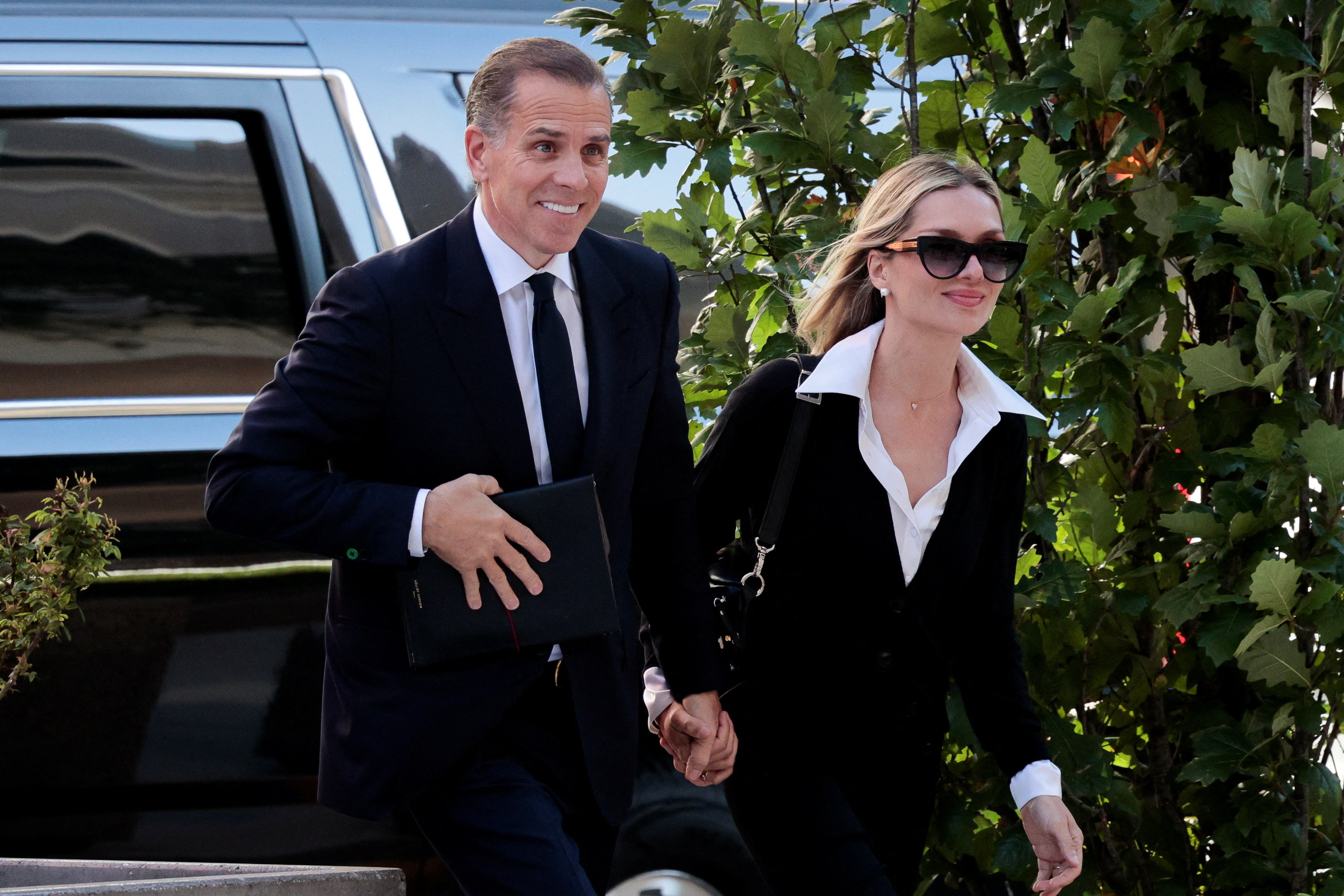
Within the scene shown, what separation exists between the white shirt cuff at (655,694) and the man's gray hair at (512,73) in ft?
2.97

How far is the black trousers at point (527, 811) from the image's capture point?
1879 mm

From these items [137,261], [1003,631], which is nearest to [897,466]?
[1003,631]

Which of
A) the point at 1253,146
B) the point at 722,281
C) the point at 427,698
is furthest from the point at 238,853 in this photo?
the point at 1253,146

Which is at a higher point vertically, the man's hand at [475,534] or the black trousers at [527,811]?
the man's hand at [475,534]

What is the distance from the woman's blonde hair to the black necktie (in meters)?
0.66

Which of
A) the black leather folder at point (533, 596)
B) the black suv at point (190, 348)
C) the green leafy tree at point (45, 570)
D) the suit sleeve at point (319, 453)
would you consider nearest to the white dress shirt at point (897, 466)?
the black leather folder at point (533, 596)

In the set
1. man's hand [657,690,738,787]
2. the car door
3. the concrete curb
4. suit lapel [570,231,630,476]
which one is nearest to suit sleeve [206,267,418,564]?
suit lapel [570,231,630,476]

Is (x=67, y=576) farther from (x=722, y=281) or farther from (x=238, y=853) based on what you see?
(x=722, y=281)

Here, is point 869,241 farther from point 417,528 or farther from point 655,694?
point 417,528

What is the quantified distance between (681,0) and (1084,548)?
1.28 metres

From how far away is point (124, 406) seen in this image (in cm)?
275

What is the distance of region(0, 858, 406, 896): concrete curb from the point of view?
186 centimetres

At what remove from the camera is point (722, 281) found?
9.73 ft

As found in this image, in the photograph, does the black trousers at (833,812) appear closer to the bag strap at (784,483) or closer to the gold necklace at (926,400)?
the bag strap at (784,483)
